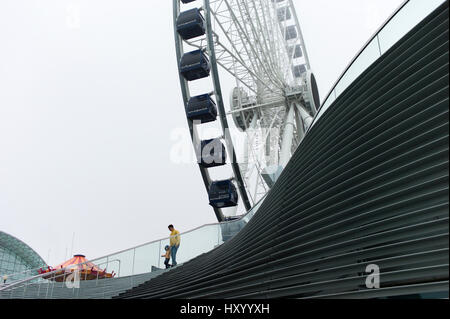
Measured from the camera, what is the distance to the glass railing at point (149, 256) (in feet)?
40.0

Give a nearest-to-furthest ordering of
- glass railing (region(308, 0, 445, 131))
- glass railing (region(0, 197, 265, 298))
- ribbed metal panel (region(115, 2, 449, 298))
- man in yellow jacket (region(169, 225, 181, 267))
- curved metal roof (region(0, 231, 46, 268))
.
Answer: ribbed metal panel (region(115, 2, 449, 298)) < glass railing (region(308, 0, 445, 131)) < man in yellow jacket (region(169, 225, 181, 267)) < glass railing (region(0, 197, 265, 298)) < curved metal roof (region(0, 231, 46, 268))

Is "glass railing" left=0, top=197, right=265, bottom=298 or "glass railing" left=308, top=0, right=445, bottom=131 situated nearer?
"glass railing" left=308, top=0, right=445, bottom=131

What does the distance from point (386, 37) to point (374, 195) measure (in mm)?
2259

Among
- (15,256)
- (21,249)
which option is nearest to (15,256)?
(15,256)

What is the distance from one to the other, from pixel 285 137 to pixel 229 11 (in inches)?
234

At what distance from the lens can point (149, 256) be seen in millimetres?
12352

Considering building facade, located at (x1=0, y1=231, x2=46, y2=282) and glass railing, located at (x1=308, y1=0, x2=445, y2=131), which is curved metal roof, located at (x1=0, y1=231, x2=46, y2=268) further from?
glass railing, located at (x1=308, y1=0, x2=445, y2=131)

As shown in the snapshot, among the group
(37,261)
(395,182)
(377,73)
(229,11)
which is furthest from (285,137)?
(37,261)

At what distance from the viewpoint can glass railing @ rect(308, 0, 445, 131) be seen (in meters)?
5.41

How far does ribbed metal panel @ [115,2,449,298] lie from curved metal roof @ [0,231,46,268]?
138ft

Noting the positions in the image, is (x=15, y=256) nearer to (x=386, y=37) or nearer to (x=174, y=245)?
(x=174, y=245)

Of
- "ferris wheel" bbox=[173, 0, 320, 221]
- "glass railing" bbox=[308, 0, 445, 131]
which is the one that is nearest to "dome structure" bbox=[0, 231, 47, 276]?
"ferris wheel" bbox=[173, 0, 320, 221]

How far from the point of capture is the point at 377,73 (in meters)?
6.00
